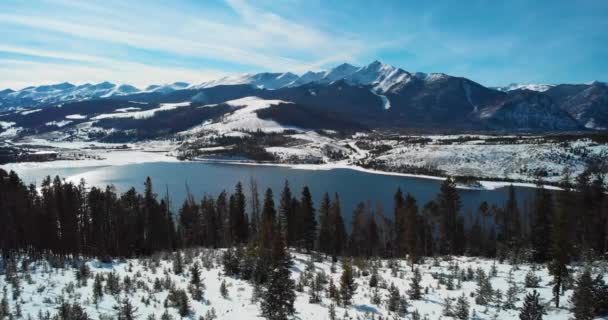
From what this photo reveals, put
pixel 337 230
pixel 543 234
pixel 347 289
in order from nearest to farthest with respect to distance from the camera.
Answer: pixel 347 289 < pixel 543 234 < pixel 337 230

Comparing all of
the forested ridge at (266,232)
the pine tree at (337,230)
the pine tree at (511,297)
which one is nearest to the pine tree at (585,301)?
the forested ridge at (266,232)

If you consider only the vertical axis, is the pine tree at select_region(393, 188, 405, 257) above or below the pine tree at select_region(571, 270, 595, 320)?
below

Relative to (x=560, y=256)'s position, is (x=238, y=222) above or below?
below

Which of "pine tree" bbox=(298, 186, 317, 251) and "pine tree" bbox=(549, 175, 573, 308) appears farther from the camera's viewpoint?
"pine tree" bbox=(298, 186, 317, 251)

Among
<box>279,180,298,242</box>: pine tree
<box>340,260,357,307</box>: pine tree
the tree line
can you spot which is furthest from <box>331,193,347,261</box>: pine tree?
<box>340,260,357,307</box>: pine tree

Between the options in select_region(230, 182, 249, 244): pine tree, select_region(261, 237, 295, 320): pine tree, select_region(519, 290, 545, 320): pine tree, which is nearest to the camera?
select_region(519, 290, 545, 320): pine tree

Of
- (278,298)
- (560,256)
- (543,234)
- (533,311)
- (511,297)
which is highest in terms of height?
(560,256)

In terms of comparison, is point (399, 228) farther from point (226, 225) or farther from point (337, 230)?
point (226, 225)

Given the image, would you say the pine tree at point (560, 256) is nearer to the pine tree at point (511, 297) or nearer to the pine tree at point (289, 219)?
the pine tree at point (511, 297)

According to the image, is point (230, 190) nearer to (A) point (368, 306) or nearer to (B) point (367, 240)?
(B) point (367, 240)

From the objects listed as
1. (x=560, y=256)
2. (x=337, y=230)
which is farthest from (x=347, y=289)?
(x=337, y=230)

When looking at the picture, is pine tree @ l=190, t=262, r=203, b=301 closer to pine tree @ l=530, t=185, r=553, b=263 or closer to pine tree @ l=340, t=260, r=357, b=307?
pine tree @ l=340, t=260, r=357, b=307
